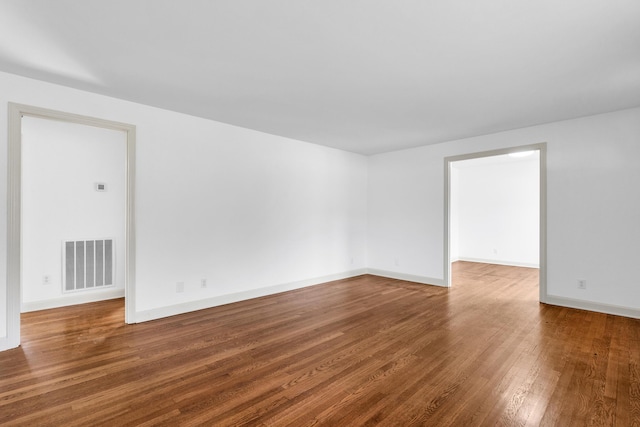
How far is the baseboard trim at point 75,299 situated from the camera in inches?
153

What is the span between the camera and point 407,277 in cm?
575

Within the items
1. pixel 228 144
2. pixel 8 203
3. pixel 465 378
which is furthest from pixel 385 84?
pixel 8 203

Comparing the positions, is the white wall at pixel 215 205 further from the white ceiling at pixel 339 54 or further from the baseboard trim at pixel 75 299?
the baseboard trim at pixel 75 299

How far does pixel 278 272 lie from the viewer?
489 cm

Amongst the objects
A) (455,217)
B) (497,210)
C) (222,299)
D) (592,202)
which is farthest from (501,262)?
(222,299)

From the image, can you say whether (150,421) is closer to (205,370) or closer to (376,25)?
(205,370)

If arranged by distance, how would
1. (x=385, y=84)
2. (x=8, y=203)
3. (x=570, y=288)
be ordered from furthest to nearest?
(x=570, y=288)
(x=385, y=84)
(x=8, y=203)

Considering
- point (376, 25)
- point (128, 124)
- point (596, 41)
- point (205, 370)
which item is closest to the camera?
point (376, 25)

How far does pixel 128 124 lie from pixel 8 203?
1312 millimetres

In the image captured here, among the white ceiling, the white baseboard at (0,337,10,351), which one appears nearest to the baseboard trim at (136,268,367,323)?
the white baseboard at (0,337,10,351)

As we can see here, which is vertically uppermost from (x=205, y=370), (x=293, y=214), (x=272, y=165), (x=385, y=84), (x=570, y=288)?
(x=385, y=84)

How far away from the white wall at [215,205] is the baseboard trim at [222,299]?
0.07 ft

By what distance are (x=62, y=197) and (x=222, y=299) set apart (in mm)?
2563

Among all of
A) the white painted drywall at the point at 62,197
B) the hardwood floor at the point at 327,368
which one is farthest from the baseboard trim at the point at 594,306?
the white painted drywall at the point at 62,197
